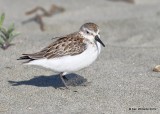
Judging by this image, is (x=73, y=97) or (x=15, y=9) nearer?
(x=73, y=97)

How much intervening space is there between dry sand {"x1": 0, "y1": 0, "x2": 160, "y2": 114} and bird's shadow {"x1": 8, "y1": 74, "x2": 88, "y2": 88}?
0.05 feet

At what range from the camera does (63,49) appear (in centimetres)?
823

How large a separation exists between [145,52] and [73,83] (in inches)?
87.1

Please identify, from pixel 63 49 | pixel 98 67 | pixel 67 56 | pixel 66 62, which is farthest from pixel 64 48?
pixel 98 67

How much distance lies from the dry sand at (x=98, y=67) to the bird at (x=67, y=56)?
1.35 feet

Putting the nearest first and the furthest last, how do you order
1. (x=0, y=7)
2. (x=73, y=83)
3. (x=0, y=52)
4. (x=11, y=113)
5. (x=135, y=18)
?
(x=11, y=113), (x=73, y=83), (x=0, y=52), (x=135, y=18), (x=0, y=7)

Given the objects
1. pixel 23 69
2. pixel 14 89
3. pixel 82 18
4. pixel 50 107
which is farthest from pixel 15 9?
pixel 50 107

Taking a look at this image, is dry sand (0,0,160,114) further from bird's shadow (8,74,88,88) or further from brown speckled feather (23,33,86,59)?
brown speckled feather (23,33,86,59)

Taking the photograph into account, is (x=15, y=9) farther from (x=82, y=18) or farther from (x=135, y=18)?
(x=135, y=18)

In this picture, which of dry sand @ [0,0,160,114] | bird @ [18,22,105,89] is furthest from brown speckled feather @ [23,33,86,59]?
dry sand @ [0,0,160,114]

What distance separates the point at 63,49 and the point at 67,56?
15cm

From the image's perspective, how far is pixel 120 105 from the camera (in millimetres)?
7539

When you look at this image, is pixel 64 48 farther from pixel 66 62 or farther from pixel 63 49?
pixel 66 62

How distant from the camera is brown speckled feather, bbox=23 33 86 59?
817 centimetres
